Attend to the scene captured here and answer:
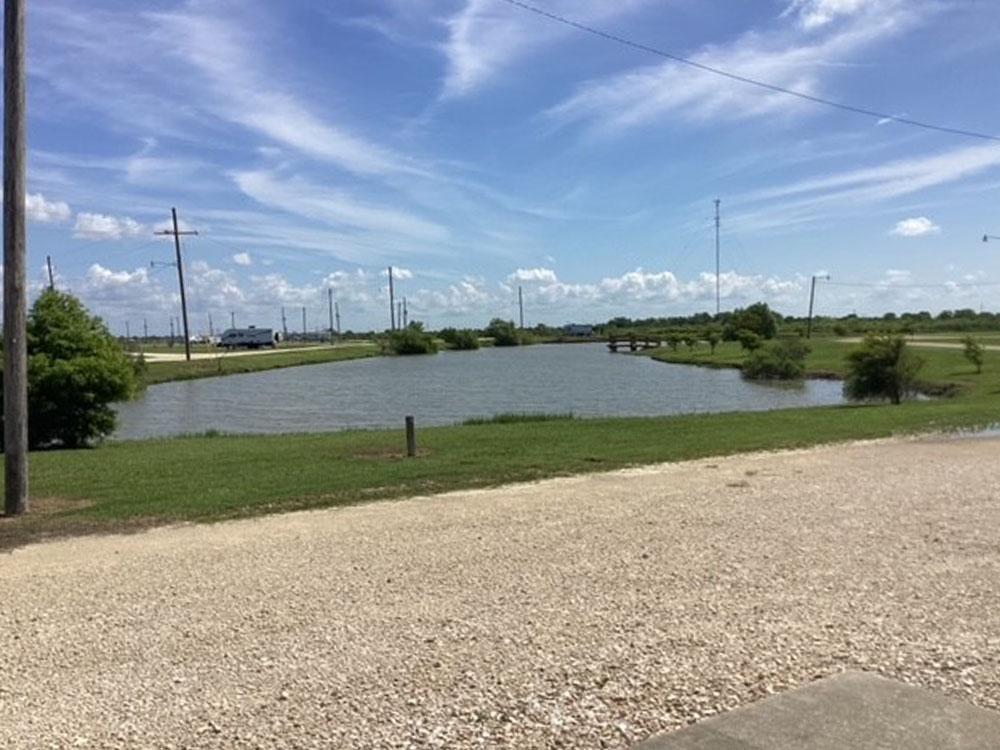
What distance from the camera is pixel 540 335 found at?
17138 cm

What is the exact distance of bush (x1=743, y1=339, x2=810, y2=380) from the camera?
189 ft

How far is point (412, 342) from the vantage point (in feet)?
370

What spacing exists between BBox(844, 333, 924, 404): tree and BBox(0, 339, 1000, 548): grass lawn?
9.27 metres

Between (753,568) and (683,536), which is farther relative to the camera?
(683,536)

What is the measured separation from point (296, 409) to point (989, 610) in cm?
3480

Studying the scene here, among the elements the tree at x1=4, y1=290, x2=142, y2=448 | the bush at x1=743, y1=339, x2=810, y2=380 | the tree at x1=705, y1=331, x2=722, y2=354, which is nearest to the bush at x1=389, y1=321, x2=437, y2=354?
the tree at x1=705, y1=331, x2=722, y2=354

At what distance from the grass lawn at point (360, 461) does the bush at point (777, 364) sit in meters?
33.0

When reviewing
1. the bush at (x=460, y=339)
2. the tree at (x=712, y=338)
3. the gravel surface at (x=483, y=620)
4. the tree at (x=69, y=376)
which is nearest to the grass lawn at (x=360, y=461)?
the gravel surface at (x=483, y=620)

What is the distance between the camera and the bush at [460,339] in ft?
441

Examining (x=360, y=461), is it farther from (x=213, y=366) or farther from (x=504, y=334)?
(x=504, y=334)

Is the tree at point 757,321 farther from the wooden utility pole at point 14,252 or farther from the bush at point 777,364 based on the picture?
the wooden utility pole at point 14,252

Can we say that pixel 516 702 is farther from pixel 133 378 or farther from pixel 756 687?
pixel 133 378

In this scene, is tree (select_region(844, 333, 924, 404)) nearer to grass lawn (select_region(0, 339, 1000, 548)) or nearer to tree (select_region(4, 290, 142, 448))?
grass lawn (select_region(0, 339, 1000, 548))

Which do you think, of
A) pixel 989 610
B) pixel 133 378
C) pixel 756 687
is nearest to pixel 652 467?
pixel 989 610
